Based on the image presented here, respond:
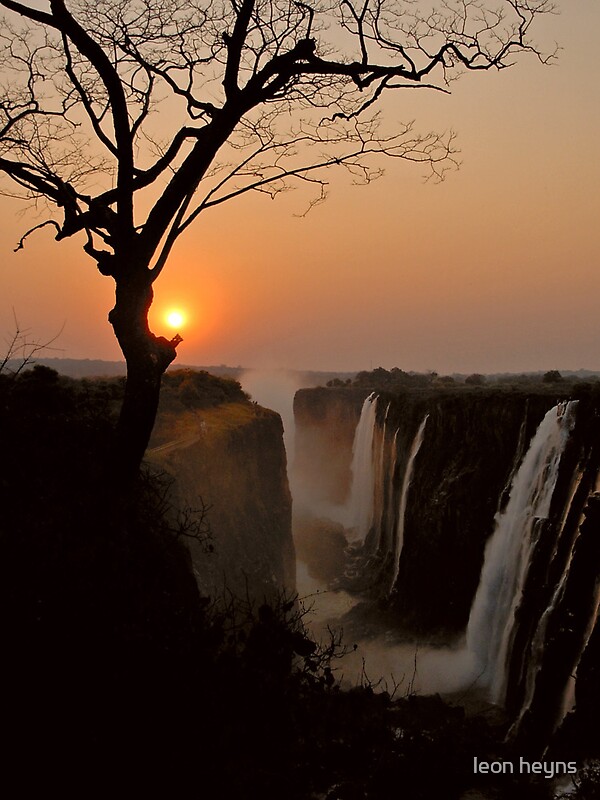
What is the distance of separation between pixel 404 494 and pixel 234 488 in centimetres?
984

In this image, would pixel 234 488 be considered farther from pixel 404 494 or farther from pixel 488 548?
pixel 488 548

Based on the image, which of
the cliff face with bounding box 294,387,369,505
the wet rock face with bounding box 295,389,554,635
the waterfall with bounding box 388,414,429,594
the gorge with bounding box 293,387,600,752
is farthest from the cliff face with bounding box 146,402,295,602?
the cliff face with bounding box 294,387,369,505

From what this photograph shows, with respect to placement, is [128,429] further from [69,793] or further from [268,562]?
[268,562]

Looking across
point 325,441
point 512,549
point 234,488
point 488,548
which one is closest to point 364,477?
point 325,441

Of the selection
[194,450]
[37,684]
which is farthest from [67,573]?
[194,450]

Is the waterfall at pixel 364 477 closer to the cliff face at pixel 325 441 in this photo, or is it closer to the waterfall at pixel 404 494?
the waterfall at pixel 404 494

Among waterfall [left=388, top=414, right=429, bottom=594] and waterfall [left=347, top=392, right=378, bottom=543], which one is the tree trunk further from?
waterfall [left=347, top=392, right=378, bottom=543]

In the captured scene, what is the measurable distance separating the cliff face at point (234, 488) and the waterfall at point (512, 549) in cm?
733

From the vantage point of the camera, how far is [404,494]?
28.5 m

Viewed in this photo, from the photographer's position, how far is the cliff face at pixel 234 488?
18.8 m

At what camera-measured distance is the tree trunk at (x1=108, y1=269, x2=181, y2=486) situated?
19.7 feet

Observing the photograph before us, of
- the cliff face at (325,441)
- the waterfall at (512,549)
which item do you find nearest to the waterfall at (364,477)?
the cliff face at (325,441)

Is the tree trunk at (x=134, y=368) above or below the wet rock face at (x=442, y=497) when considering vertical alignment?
above

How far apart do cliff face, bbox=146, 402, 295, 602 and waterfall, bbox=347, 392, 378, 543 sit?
11526 millimetres
